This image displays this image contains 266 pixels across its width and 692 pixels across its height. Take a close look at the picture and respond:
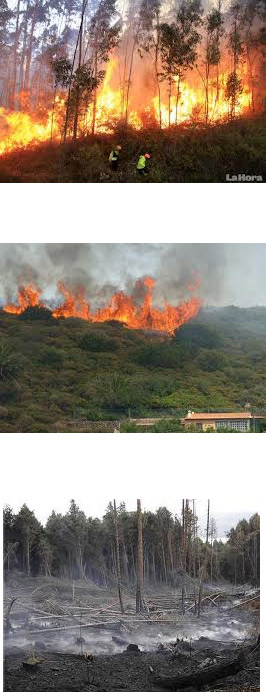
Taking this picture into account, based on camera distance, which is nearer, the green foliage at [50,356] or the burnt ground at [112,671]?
the burnt ground at [112,671]

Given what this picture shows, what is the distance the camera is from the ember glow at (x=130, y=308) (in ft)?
38.2

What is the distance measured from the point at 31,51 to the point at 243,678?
6.54m

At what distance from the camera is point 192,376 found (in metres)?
11.7

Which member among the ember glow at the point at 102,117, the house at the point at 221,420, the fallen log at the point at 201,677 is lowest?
the fallen log at the point at 201,677

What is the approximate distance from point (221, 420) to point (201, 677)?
241cm

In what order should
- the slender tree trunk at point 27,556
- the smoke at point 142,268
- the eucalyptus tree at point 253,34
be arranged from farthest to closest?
the eucalyptus tree at point 253,34 < the slender tree trunk at point 27,556 < the smoke at point 142,268

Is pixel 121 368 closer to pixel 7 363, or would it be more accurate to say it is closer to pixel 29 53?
pixel 7 363

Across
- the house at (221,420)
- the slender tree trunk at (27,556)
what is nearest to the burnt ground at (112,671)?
the slender tree trunk at (27,556)

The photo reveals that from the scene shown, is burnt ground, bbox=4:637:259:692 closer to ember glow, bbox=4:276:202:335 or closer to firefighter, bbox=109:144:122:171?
ember glow, bbox=4:276:202:335

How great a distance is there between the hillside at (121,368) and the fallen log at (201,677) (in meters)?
2.39

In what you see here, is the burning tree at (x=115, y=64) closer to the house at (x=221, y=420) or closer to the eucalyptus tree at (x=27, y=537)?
the house at (x=221, y=420)

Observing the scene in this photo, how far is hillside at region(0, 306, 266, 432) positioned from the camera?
456 inches

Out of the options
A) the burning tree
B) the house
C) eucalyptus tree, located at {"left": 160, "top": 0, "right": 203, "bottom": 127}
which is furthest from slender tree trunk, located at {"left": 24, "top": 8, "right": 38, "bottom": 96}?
the house

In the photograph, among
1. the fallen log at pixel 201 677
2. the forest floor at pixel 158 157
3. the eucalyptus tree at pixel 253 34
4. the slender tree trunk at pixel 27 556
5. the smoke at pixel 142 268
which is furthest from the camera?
the eucalyptus tree at pixel 253 34
